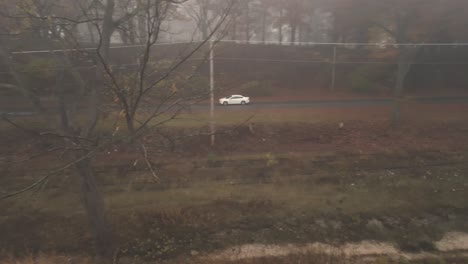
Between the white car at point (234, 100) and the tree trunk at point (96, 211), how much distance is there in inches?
409

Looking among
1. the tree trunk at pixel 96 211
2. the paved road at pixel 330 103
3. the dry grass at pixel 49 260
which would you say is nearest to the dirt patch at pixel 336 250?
the tree trunk at pixel 96 211

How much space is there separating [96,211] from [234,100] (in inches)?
438

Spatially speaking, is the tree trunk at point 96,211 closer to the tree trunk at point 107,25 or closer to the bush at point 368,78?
the tree trunk at point 107,25

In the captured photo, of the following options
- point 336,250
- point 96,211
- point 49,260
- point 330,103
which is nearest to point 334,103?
point 330,103

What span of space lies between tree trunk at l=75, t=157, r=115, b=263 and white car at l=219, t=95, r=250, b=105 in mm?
10399

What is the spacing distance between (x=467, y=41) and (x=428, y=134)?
6.69 m

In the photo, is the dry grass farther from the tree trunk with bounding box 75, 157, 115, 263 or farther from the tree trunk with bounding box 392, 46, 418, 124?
the tree trunk with bounding box 392, 46, 418, 124

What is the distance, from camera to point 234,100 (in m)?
18.5

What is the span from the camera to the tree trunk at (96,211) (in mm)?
7805

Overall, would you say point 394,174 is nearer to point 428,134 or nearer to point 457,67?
point 428,134

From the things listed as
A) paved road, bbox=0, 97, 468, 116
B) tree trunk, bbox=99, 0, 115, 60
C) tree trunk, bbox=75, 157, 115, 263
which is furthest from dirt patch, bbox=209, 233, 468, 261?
paved road, bbox=0, 97, 468, 116

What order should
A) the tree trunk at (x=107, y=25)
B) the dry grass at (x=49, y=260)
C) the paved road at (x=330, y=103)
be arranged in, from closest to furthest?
the tree trunk at (x=107, y=25)
the dry grass at (x=49, y=260)
the paved road at (x=330, y=103)

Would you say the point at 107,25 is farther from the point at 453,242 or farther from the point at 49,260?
the point at 453,242

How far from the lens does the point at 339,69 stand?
73.0 feet
